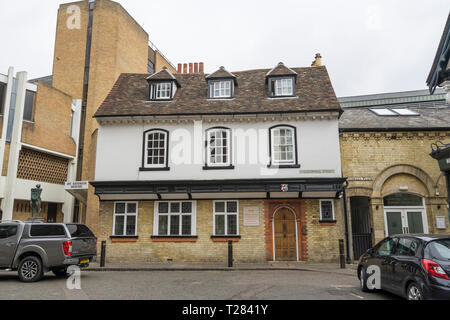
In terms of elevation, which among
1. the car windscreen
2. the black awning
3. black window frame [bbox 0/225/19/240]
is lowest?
the car windscreen

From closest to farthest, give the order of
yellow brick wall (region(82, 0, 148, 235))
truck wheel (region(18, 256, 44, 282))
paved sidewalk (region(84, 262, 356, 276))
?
truck wheel (region(18, 256, 44, 282))
paved sidewalk (region(84, 262, 356, 276))
yellow brick wall (region(82, 0, 148, 235))

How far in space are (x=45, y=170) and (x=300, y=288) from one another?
2181 cm

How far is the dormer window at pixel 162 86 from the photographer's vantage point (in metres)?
17.3

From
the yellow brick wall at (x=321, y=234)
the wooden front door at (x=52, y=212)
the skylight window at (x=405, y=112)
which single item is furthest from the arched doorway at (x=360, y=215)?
the wooden front door at (x=52, y=212)

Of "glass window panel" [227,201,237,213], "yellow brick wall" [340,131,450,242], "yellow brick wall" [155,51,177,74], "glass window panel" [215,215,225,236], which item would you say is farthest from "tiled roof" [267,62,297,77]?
"yellow brick wall" [155,51,177,74]

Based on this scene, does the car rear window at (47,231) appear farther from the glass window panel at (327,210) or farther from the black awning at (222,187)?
the glass window panel at (327,210)

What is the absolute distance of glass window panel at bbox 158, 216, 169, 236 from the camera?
50.0ft

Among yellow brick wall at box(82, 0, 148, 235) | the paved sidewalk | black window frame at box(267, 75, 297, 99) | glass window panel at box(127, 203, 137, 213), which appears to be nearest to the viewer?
the paved sidewalk

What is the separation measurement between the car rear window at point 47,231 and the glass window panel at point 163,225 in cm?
525

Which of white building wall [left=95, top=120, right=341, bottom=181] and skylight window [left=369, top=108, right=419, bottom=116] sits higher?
skylight window [left=369, top=108, right=419, bottom=116]

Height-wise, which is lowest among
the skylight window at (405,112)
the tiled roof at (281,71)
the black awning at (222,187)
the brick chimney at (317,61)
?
the black awning at (222,187)

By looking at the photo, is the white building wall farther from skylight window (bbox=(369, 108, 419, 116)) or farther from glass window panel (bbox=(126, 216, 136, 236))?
skylight window (bbox=(369, 108, 419, 116))

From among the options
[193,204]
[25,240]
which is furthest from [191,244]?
[25,240]

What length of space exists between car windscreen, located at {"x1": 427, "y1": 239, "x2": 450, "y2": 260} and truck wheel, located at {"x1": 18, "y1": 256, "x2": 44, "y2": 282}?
1031cm
